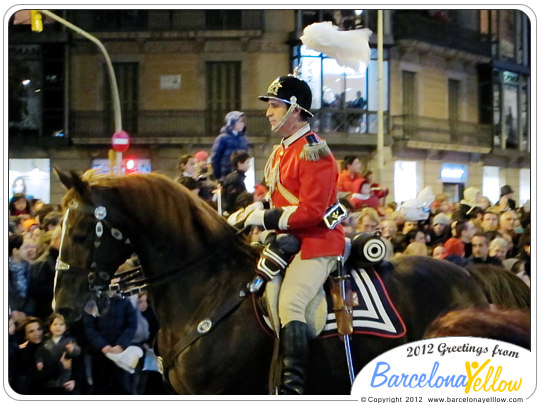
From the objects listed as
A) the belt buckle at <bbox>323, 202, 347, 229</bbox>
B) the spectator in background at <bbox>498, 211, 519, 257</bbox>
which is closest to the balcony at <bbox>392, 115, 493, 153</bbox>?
the spectator in background at <bbox>498, 211, 519, 257</bbox>

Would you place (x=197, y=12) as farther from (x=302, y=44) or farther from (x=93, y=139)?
(x=93, y=139)

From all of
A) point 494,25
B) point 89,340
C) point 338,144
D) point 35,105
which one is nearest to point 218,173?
point 338,144

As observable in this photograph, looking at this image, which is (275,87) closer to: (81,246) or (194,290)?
(194,290)

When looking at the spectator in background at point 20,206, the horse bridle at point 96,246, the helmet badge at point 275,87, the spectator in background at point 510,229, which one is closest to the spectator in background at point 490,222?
the spectator in background at point 510,229

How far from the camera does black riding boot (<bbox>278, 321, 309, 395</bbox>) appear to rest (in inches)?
217

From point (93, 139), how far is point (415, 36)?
7.31 feet

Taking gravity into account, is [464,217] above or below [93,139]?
below

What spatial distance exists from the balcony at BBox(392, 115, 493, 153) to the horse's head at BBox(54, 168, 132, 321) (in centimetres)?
207

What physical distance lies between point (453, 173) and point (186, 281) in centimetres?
203

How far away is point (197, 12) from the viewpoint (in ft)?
18.2

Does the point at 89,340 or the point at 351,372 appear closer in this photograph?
the point at 351,372

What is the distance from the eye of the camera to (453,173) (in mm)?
6641

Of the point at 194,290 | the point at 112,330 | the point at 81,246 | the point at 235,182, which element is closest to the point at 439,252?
the point at 235,182
